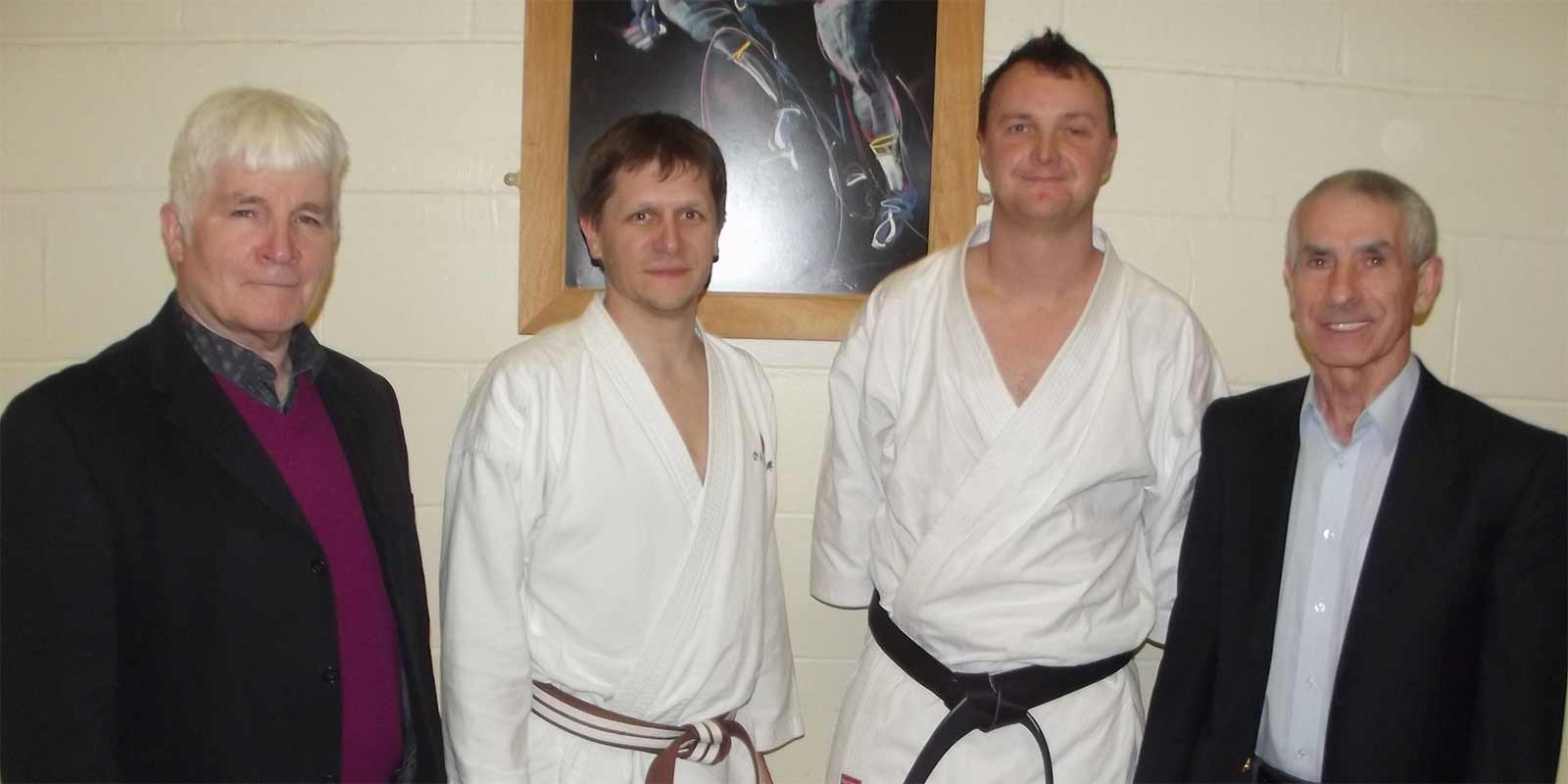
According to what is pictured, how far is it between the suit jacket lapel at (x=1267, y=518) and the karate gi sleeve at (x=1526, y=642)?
28 centimetres

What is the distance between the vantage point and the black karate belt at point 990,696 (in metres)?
1.90

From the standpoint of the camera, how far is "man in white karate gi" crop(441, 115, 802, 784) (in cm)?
181

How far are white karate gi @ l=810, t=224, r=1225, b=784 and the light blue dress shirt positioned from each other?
10.8 inches

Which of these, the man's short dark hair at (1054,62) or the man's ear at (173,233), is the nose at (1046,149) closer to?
the man's short dark hair at (1054,62)

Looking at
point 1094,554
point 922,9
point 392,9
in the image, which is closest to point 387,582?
point 1094,554

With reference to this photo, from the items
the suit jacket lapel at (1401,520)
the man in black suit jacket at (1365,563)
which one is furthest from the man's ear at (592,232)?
the suit jacket lapel at (1401,520)

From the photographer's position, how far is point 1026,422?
193 cm

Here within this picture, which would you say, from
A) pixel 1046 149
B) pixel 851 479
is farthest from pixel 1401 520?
pixel 851 479

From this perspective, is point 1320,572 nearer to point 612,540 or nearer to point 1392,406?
point 1392,406

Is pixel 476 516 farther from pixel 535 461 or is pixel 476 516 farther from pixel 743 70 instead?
pixel 743 70

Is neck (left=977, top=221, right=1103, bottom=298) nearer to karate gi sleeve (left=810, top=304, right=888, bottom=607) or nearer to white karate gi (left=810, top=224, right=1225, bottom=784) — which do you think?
white karate gi (left=810, top=224, right=1225, bottom=784)

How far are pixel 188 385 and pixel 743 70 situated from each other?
1.30m

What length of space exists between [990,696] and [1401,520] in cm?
69

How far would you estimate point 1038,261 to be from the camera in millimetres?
2055
